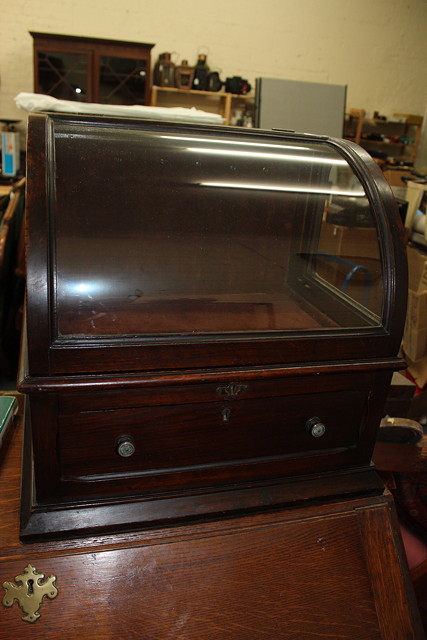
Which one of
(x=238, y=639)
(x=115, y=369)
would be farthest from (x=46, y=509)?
(x=238, y=639)

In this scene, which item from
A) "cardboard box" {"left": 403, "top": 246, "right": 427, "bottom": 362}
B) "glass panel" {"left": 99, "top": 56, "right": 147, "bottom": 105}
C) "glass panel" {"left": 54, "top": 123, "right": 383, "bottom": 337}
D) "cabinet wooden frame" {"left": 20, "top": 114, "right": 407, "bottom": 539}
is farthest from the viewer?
"glass panel" {"left": 99, "top": 56, "right": 147, "bottom": 105}

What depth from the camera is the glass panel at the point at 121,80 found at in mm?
4562

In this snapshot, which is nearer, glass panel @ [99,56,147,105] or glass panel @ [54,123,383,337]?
glass panel @ [54,123,383,337]

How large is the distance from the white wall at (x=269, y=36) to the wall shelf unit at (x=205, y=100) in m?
0.29

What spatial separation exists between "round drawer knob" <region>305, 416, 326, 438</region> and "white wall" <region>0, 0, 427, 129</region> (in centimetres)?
519

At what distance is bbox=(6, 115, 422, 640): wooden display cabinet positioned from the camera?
3.15 ft

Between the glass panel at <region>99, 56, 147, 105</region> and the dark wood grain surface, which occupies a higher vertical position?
the glass panel at <region>99, 56, 147, 105</region>

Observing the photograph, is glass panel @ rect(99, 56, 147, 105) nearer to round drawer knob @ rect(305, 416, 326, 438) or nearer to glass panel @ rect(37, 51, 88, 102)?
glass panel @ rect(37, 51, 88, 102)

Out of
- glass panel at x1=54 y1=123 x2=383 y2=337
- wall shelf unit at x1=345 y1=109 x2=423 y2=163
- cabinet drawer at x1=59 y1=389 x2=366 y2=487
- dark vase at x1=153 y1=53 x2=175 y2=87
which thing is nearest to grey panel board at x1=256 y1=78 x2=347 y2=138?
wall shelf unit at x1=345 y1=109 x2=423 y2=163

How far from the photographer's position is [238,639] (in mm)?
990

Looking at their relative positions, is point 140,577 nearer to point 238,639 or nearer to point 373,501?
point 238,639

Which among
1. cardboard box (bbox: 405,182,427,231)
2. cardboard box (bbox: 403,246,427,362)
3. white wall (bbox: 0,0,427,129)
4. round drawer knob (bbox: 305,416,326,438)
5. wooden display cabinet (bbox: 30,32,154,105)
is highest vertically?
white wall (bbox: 0,0,427,129)

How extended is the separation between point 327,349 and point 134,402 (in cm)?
43

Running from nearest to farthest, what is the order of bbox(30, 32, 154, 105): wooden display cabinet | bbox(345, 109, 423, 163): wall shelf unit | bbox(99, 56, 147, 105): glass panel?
bbox(30, 32, 154, 105): wooden display cabinet → bbox(99, 56, 147, 105): glass panel → bbox(345, 109, 423, 163): wall shelf unit
